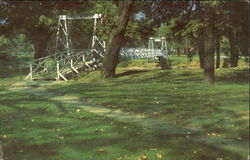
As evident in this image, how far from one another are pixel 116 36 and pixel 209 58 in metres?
7.44

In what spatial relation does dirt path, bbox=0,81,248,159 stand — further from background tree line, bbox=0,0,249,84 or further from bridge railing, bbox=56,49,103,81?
bridge railing, bbox=56,49,103,81

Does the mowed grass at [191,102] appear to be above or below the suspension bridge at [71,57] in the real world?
below

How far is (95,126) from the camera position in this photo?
891 centimetres

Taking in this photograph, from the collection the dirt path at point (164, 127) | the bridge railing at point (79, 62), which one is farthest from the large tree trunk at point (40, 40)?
the dirt path at point (164, 127)

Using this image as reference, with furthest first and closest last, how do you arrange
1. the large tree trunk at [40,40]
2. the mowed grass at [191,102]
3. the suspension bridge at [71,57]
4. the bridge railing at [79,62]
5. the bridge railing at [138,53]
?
the bridge railing at [138,53], the large tree trunk at [40,40], the suspension bridge at [71,57], the bridge railing at [79,62], the mowed grass at [191,102]

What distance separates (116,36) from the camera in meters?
21.2

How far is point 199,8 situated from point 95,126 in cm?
745

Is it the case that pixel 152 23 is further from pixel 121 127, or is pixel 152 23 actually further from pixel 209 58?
pixel 121 127

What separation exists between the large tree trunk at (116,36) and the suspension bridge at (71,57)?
2.76 metres

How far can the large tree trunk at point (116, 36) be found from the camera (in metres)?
20.6

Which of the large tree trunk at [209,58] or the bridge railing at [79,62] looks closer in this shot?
the large tree trunk at [209,58]

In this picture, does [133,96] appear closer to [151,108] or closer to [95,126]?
[151,108]

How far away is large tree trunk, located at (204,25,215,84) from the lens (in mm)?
14530

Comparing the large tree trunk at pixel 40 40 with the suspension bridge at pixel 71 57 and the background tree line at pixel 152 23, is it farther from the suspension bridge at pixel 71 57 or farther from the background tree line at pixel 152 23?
the suspension bridge at pixel 71 57
